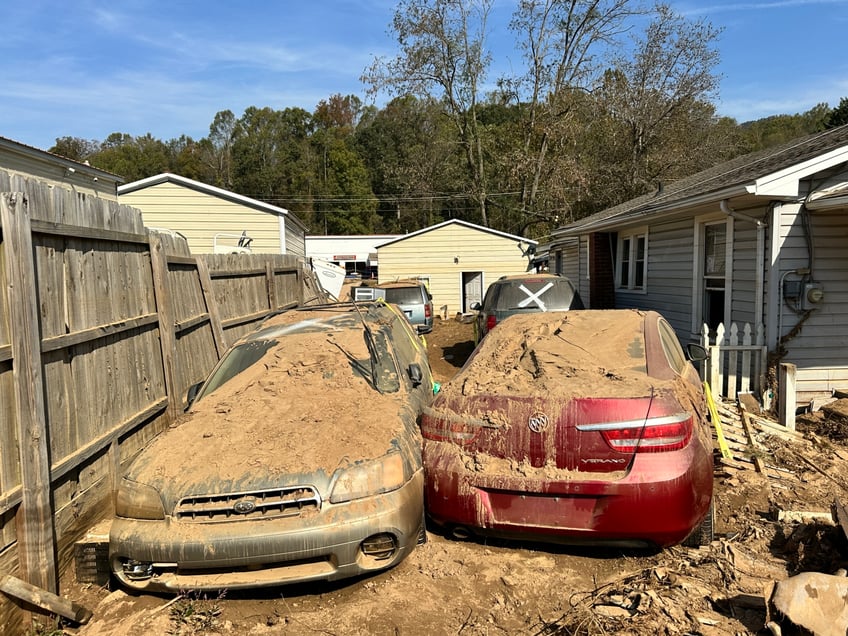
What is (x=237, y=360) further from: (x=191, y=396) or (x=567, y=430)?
(x=567, y=430)

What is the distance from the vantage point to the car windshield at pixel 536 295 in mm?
9695

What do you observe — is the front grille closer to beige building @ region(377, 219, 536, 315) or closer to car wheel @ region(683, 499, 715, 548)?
car wheel @ region(683, 499, 715, 548)

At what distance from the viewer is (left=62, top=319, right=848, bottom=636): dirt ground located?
9.80ft

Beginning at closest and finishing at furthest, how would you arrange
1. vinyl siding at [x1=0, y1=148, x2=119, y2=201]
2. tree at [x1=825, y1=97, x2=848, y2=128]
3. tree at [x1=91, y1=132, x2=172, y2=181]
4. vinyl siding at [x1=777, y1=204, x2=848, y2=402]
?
1. vinyl siding at [x1=777, y1=204, x2=848, y2=402]
2. vinyl siding at [x1=0, y1=148, x2=119, y2=201]
3. tree at [x1=825, y1=97, x2=848, y2=128]
4. tree at [x1=91, y1=132, x2=172, y2=181]

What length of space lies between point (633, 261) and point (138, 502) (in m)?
12.3

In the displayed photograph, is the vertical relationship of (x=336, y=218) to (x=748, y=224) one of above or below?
above

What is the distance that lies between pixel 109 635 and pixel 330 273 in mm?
13842

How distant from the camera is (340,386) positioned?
441cm

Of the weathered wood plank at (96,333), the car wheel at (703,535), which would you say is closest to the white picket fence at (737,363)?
the car wheel at (703,535)

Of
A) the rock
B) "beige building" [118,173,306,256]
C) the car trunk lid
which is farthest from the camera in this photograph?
"beige building" [118,173,306,256]

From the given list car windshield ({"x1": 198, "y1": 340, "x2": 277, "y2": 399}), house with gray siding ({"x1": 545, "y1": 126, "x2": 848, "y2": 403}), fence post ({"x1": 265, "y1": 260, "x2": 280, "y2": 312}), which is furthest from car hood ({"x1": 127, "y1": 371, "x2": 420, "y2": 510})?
house with gray siding ({"x1": 545, "y1": 126, "x2": 848, "y2": 403})

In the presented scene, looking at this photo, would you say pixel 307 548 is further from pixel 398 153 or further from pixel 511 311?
pixel 398 153

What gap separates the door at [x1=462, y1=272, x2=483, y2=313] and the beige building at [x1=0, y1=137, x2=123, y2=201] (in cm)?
1530

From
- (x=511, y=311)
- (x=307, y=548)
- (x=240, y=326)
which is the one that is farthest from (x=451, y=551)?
(x=511, y=311)
